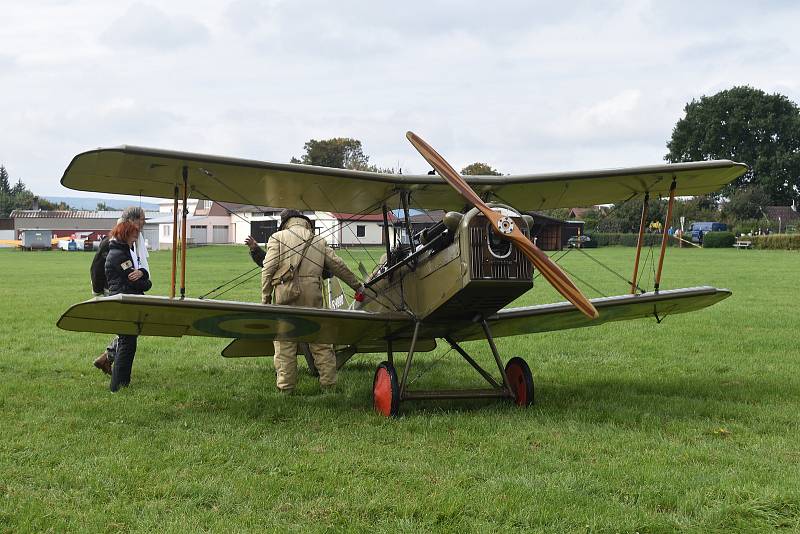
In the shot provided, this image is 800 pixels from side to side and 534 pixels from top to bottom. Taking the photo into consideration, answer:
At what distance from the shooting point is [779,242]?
168 feet

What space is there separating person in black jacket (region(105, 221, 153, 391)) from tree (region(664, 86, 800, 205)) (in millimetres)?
81129

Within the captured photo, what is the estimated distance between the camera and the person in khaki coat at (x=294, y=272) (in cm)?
771

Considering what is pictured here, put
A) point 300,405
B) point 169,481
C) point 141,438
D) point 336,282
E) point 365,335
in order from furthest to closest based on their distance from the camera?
point 336,282
point 365,335
point 300,405
point 141,438
point 169,481

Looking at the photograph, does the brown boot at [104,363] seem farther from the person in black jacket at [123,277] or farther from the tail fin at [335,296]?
the tail fin at [335,296]

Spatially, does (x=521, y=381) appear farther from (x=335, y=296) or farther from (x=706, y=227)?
(x=706, y=227)

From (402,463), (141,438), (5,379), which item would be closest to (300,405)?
(141,438)

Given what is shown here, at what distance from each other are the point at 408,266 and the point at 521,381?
4.89 feet

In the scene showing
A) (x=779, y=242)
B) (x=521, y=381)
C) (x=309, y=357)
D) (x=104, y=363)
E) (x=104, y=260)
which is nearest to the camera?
(x=521, y=381)

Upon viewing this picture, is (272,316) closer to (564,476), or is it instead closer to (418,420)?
(418,420)

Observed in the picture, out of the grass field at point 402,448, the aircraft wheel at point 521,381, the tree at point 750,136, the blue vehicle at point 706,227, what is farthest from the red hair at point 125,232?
the tree at point 750,136

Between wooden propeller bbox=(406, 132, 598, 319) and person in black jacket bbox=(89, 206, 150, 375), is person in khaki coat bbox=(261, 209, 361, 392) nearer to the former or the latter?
person in black jacket bbox=(89, 206, 150, 375)

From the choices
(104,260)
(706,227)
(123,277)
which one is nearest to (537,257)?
(123,277)

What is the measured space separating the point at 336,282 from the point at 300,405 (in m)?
2.87

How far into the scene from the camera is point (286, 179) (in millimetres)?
7090
